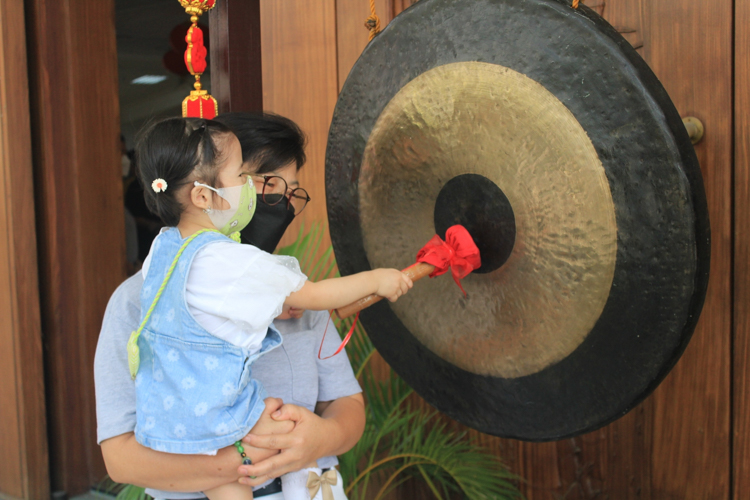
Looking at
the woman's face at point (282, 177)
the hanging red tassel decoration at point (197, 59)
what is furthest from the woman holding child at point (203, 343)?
the hanging red tassel decoration at point (197, 59)

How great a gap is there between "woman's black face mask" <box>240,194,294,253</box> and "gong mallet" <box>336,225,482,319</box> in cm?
20

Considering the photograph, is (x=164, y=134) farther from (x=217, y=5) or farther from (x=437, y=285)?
(x=217, y=5)

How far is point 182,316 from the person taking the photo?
2.59 ft

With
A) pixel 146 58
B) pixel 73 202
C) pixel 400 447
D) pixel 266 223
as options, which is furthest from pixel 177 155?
pixel 146 58

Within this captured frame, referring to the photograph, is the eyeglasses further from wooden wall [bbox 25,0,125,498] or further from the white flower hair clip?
wooden wall [bbox 25,0,125,498]

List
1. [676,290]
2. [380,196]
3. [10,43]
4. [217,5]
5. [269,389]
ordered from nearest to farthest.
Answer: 1. [676,290]
2. [269,389]
3. [380,196]
4. [217,5]
5. [10,43]

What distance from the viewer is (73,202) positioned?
2.20 meters

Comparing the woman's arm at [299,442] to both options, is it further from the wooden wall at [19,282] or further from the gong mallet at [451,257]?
the wooden wall at [19,282]

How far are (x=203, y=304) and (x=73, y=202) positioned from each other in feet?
5.49

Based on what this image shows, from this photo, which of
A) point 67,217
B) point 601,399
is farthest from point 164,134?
point 67,217

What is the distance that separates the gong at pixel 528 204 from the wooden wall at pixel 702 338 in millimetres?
447

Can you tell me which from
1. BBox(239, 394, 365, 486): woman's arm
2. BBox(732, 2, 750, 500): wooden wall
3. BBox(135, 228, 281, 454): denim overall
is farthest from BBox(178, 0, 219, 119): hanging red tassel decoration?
BBox(732, 2, 750, 500): wooden wall

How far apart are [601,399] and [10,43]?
216 centimetres

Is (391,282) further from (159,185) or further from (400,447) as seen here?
(400,447)
